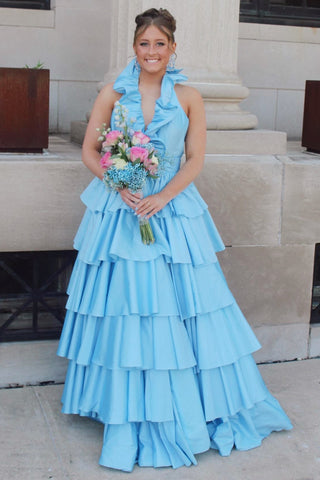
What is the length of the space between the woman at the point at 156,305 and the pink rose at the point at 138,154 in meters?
0.23

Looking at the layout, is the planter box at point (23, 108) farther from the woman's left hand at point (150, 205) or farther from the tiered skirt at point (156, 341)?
the woman's left hand at point (150, 205)

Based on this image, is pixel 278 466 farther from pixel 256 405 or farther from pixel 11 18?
pixel 11 18

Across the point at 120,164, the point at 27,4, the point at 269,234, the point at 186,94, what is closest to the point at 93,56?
the point at 27,4

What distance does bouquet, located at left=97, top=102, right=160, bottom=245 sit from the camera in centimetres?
355

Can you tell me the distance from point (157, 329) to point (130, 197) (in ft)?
2.19

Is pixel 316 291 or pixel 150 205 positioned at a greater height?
pixel 150 205

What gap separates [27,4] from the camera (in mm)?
6379

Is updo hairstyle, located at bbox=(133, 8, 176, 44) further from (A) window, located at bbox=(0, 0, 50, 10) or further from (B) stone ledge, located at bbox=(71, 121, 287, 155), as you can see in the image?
(A) window, located at bbox=(0, 0, 50, 10)

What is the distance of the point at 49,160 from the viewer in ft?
15.7

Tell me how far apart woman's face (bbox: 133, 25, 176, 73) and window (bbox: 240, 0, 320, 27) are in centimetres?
345

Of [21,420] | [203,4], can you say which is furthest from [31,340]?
[203,4]

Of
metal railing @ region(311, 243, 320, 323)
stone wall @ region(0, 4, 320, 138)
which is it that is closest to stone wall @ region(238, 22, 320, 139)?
stone wall @ region(0, 4, 320, 138)

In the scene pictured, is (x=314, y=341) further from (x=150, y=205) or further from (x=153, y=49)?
(x=153, y=49)

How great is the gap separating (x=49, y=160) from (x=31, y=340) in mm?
1162
